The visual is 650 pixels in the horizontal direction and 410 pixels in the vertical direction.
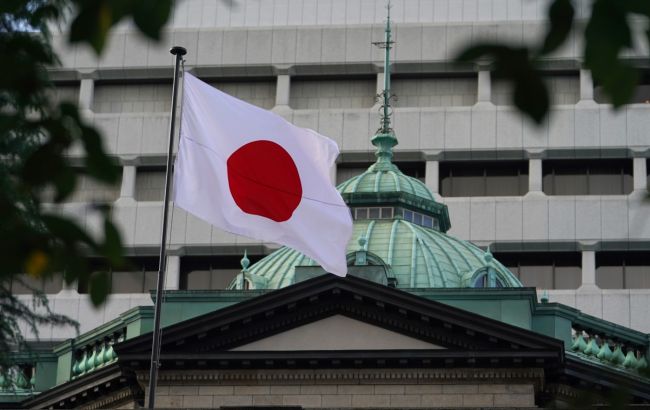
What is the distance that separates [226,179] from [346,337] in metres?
5.67

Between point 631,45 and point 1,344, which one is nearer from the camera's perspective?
point 631,45

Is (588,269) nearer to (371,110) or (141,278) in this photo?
(371,110)

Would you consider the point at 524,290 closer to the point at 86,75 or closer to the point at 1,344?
the point at 1,344

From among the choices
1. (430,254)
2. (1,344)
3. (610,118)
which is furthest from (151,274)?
(1,344)

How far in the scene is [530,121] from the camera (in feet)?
22.6

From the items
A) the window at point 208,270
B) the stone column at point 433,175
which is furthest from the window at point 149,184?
the stone column at point 433,175

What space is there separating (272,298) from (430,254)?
24.1ft

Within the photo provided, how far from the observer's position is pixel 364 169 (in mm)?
70375

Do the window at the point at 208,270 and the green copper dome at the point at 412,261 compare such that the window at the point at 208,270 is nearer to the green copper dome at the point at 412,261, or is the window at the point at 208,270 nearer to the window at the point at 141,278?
the window at the point at 141,278

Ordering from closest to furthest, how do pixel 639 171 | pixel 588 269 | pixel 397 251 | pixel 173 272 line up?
pixel 397 251 < pixel 588 269 < pixel 639 171 < pixel 173 272

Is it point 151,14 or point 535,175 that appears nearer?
point 151,14

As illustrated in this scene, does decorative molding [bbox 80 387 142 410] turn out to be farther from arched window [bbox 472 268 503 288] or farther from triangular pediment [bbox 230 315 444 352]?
arched window [bbox 472 268 503 288]

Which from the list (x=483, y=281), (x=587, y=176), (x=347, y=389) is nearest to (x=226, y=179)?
(x=347, y=389)

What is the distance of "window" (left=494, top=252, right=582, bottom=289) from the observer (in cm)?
6794
